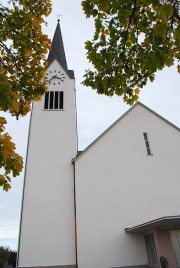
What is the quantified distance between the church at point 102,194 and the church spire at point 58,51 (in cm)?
608

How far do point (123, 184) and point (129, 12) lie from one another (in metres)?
12.2

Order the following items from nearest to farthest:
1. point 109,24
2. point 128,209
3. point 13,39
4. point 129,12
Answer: point 129,12
point 109,24
point 13,39
point 128,209

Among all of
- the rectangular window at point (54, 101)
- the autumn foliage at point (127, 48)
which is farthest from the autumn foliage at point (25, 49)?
the rectangular window at point (54, 101)

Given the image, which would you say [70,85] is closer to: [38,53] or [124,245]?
[124,245]

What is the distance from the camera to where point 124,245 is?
13305 mm

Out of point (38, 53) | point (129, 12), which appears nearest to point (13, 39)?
point (38, 53)

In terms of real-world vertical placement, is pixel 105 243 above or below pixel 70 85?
below

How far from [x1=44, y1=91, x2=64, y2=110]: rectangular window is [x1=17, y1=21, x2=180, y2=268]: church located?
0.44 meters

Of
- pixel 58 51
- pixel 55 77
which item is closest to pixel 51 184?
pixel 55 77

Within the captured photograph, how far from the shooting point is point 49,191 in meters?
15.1

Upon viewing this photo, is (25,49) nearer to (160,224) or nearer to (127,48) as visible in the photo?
(127,48)

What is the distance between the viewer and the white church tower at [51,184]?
13.4m

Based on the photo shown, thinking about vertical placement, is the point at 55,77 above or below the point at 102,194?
above

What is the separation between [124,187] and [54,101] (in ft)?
29.0
